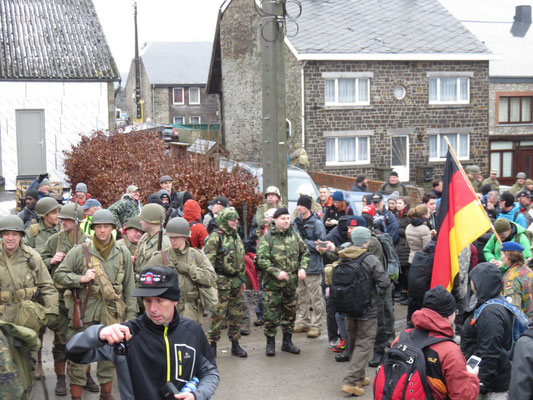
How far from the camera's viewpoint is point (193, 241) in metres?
9.84

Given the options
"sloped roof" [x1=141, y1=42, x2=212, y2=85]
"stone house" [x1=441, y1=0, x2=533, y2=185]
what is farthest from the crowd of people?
"sloped roof" [x1=141, y1=42, x2=212, y2=85]

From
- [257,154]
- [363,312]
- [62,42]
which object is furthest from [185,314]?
[257,154]

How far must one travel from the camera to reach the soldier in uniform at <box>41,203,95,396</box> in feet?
24.4

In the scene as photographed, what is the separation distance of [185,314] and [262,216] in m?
3.17

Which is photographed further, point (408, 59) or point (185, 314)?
point (408, 59)

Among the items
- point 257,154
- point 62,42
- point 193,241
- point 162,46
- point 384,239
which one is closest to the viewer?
point 384,239

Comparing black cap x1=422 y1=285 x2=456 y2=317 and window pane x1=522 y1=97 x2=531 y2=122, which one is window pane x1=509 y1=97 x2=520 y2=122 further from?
Answer: black cap x1=422 y1=285 x2=456 y2=317

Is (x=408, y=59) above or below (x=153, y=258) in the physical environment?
above

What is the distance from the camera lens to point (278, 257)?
8.77 metres

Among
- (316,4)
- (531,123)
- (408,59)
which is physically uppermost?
(316,4)

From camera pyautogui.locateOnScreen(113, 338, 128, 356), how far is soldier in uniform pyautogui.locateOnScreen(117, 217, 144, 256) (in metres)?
4.82

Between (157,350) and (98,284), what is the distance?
3.30m

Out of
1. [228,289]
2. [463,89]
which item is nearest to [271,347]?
[228,289]

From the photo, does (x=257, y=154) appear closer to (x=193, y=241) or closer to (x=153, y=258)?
(x=193, y=241)
